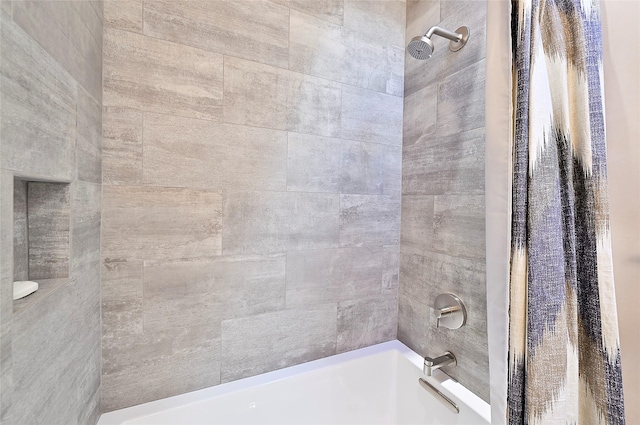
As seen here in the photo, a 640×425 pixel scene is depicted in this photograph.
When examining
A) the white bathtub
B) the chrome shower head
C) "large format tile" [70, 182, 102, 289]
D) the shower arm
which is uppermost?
the shower arm

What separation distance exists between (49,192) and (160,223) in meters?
0.35

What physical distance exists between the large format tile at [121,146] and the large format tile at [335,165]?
0.58m

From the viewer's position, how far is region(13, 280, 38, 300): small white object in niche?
1.86 ft

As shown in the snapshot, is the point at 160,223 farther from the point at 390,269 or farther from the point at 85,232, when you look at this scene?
the point at 390,269

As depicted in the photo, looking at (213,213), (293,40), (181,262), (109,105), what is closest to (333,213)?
(213,213)

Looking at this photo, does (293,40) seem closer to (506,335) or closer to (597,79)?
(597,79)

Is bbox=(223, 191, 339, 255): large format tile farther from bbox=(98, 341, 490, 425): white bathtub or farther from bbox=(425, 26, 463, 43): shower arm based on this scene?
bbox=(425, 26, 463, 43): shower arm

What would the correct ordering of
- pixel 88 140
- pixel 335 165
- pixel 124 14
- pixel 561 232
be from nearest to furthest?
pixel 561 232 < pixel 88 140 < pixel 124 14 < pixel 335 165

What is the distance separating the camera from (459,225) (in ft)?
3.85

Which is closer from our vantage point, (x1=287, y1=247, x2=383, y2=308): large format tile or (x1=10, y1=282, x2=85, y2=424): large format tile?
(x1=10, y1=282, x2=85, y2=424): large format tile

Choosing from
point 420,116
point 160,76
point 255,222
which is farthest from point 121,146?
point 420,116

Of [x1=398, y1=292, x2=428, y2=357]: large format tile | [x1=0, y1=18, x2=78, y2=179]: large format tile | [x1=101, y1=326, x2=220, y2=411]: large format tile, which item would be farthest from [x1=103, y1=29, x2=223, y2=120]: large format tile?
[x1=398, y1=292, x2=428, y2=357]: large format tile

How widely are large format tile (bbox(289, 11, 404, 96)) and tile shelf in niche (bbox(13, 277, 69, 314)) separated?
111cm

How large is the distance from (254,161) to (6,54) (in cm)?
75
